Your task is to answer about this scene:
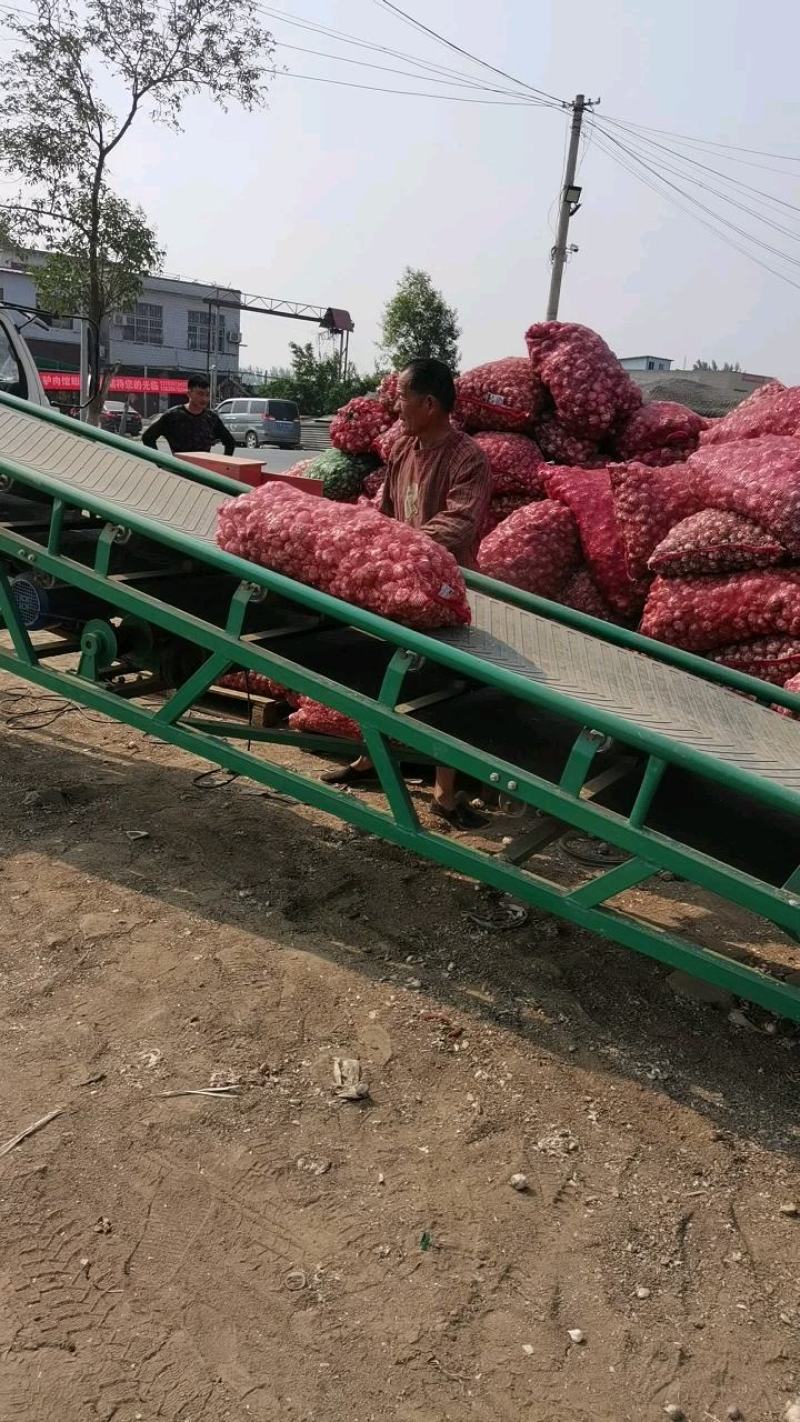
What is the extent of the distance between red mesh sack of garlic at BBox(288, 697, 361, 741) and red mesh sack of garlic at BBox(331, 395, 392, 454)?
6.19 feet

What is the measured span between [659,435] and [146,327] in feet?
178

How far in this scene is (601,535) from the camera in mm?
4730

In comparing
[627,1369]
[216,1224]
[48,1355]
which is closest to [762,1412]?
[627,1369]

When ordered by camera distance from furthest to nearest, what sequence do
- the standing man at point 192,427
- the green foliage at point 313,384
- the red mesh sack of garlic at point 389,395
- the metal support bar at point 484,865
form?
the green foliage at point 313,384, the standing man at point 192,427, the red mesh sack of garlic at point 389,395, the metal support bar at point 484,865

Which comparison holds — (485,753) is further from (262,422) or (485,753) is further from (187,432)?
(262,422)

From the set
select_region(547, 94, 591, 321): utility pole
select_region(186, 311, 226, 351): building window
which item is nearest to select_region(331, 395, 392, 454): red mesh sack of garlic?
select_region(547, 94, 591, 321): utility pole

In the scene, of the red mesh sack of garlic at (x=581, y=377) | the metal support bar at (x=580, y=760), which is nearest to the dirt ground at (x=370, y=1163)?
the metal support bar at (x=580, y=760)

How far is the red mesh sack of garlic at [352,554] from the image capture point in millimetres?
3010

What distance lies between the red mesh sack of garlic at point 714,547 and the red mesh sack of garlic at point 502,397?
1.33 metres

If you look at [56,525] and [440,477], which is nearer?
[56,525]

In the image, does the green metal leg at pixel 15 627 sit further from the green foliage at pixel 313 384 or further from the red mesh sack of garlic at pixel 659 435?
the green foliage at pixel 313 384

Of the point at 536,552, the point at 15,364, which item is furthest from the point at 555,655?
the point at 15,364

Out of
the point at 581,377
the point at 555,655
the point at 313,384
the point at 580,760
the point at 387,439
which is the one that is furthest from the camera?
the point at 313,384

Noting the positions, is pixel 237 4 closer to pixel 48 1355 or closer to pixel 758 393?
pixel 758 393
